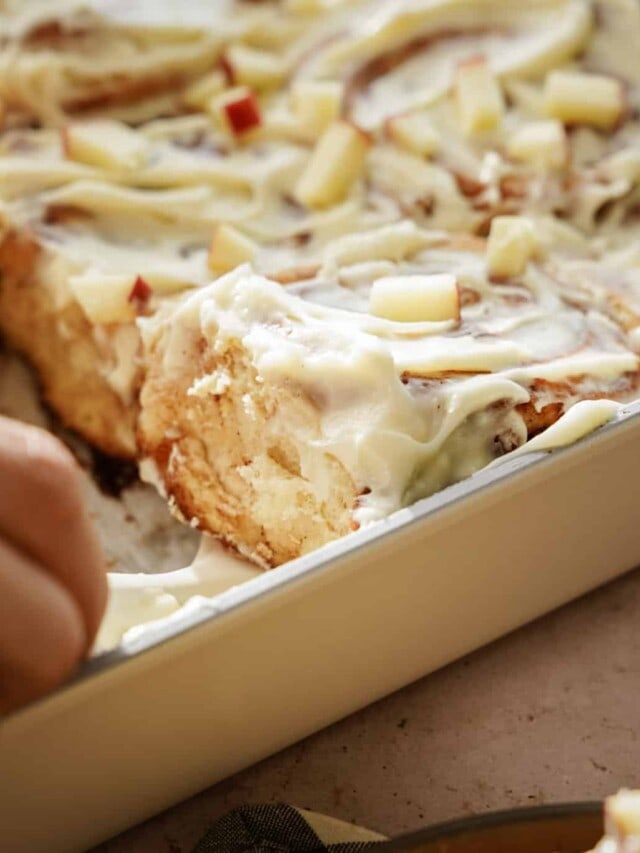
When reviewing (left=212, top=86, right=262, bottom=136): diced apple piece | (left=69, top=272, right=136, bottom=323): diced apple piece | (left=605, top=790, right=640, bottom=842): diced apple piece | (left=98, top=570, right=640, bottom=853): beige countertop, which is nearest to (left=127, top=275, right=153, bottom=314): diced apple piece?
(left=69, top=272, right=136, bottom=323): diced apple piece

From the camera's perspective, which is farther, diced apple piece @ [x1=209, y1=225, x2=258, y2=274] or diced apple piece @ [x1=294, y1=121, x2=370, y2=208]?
diced apple piece @ [x1=294, y1=121, x2=370, y2=208]

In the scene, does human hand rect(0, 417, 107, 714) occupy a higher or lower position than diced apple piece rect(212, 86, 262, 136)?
higher

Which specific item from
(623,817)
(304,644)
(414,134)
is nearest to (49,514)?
(304,644)

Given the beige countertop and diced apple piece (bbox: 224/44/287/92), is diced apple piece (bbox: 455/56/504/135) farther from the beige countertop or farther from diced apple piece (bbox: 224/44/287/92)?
the beige countertop

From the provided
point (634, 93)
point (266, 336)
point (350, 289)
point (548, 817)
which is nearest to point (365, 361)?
point (266, 336)

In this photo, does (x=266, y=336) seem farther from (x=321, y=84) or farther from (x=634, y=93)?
(x=634, y=93)

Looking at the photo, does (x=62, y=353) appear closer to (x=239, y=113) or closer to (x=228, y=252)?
(x=228, y=252)
